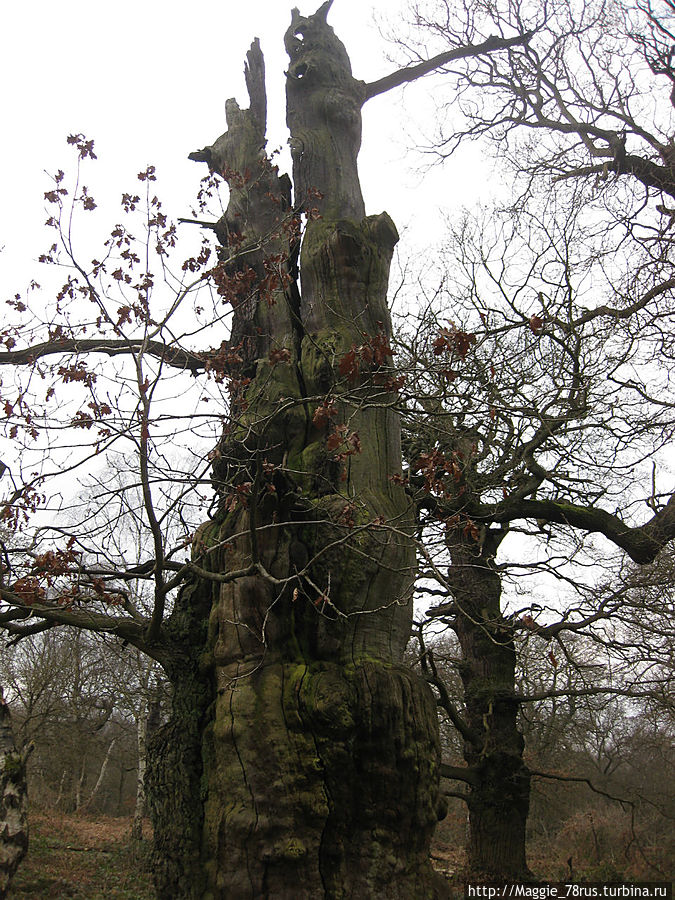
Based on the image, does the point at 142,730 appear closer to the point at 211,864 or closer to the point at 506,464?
the point at 506,464

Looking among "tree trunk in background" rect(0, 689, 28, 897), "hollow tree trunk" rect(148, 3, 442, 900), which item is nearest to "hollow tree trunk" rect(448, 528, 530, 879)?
"hollow tree trunk" rect(148, 3, 442, 900)

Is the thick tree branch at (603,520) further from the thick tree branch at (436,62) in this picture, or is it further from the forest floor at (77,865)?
the forest floor at (77,865)

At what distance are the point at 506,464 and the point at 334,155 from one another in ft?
12.8

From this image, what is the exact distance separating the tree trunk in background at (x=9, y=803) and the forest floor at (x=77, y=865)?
53.4 inches

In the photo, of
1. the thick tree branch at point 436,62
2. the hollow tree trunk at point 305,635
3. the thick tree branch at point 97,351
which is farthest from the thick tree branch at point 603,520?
the thick tree branch at point 436,62

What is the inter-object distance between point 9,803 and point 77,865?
319 inches

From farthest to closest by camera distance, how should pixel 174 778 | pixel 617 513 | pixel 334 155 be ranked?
pixel 617 513
pixel 334 155
pixel 174 778

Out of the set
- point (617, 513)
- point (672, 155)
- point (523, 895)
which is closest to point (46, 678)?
point (523, 895)

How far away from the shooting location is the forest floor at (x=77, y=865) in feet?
33.8

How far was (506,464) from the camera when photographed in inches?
298

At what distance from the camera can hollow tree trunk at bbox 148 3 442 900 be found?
3.36m

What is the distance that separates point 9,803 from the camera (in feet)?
22.1

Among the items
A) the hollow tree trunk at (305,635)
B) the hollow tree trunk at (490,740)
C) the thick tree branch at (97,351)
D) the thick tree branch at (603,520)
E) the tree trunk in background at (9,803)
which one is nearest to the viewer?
the hollow tree trunk at (305,635)

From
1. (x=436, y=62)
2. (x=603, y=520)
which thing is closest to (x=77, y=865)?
(x=603, y=520)
